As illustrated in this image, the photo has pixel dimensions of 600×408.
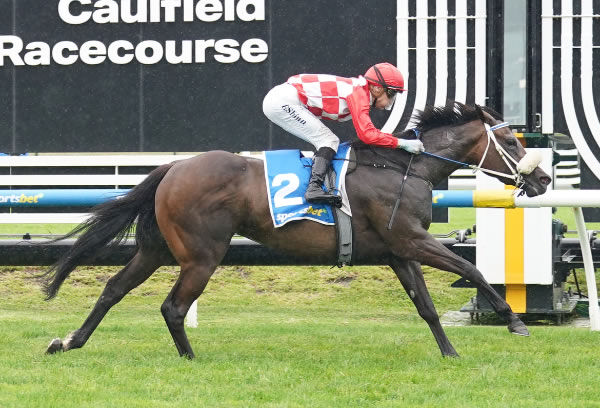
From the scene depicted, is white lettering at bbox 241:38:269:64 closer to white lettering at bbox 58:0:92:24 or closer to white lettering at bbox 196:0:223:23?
white lettering at bbox 196:0:223:23

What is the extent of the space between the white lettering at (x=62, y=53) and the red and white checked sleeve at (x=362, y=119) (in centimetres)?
285

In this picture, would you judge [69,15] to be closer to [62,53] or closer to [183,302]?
[62,53]

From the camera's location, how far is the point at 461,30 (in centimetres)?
738

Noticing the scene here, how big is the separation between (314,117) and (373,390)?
1.91 m

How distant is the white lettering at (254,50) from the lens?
765cm

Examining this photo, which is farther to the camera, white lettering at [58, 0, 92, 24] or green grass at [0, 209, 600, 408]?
white lettering at [58, 0, 92, 24]

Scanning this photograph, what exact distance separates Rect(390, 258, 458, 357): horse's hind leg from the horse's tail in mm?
1444

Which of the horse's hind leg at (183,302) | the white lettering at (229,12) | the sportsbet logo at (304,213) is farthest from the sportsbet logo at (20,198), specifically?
the sportsbet logo at (304,213)

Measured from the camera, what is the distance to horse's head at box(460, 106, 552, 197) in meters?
5.97

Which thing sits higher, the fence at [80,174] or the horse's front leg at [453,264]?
the fence at [80,174]

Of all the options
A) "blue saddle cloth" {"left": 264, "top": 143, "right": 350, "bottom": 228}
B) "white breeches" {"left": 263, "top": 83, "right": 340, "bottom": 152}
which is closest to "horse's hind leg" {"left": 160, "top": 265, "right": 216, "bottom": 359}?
"blue saddle cloth" {"left": 264, "top": 143, "right": 350, "bottom": 228}

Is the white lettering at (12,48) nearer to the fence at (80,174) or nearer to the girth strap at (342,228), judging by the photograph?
the fence at (80,174)

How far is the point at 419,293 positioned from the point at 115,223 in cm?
182

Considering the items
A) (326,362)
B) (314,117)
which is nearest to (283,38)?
(314,117)
